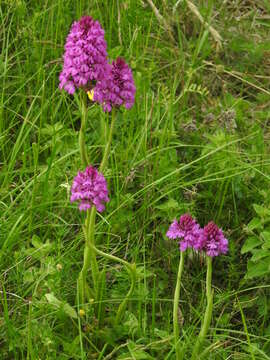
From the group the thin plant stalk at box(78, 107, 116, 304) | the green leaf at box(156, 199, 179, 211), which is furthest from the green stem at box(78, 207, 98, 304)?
the green leaf at box(156, 199, 179, 211)

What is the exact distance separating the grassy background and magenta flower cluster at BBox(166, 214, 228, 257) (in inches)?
7.9

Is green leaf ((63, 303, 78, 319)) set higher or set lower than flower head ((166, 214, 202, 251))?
lower

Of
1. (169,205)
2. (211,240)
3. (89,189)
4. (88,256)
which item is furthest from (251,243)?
(89,189)

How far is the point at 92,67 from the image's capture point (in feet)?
5.77

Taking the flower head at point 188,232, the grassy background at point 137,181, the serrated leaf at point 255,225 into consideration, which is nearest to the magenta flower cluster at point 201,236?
the flower head at point 188,232

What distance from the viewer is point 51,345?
192 centimetres

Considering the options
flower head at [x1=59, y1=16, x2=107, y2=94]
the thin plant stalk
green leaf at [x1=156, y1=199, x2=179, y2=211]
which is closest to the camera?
flower head at [x1=59, y1=16, x2=107, y2=94]

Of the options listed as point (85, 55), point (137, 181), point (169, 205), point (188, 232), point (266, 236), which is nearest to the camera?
point (85, 55)

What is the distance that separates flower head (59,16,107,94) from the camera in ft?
5.71

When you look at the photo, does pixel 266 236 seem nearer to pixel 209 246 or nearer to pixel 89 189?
pixel 209 246

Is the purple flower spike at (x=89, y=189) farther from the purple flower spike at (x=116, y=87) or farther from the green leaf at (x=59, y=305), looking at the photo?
the green leaf at (x=59, y=305)

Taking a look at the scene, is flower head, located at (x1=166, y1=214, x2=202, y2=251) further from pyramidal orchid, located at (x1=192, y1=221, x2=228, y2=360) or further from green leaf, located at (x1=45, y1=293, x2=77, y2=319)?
green leaf, located at (x1=45, y1=293, x2=77, y2=319)

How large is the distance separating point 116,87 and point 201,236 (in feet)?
1.50

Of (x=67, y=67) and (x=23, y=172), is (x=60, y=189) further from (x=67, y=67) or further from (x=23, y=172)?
(x=67, y=67)
